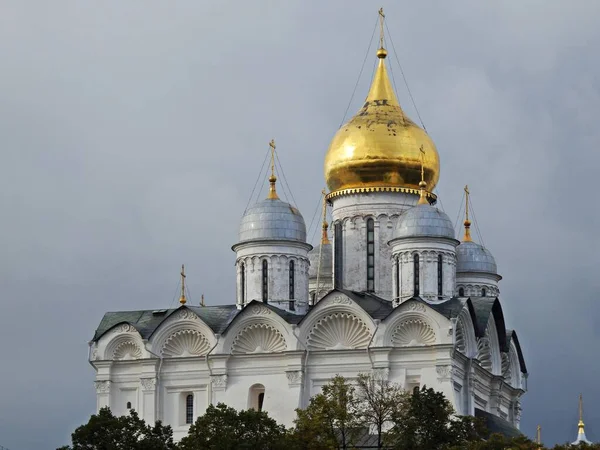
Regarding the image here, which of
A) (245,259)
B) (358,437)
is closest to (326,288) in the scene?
(245,259)

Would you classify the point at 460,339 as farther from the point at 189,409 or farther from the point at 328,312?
the point at 189,409

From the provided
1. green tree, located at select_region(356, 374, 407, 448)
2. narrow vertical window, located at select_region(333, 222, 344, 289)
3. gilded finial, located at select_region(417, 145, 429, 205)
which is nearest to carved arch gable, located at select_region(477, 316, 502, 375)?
gilded finial, located at select_region(417, 145, 429, 205)

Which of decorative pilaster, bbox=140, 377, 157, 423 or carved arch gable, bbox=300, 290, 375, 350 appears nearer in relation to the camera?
carved arch gable, bbox=300, 290, 375, 350

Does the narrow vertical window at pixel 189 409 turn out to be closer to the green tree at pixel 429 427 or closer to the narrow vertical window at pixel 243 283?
the narrow vertical window at pixel 243 283

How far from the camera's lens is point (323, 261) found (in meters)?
61.2

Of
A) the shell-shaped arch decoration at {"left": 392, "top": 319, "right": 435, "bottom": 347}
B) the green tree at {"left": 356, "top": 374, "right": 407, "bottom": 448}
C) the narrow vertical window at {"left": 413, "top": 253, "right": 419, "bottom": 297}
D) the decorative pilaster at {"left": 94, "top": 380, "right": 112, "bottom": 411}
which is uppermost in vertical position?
the narrow vertical window at {"left": 413, "top": 253, "right": 419, "bottom": 297}

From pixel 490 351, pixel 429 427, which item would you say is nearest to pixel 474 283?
pixel 490 351

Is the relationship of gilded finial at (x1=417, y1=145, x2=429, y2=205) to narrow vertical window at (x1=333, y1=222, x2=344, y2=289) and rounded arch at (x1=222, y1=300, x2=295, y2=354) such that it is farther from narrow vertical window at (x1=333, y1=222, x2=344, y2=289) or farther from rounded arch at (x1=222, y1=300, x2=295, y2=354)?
rounded arch at (x1=222, y1=300, x2=295, y2=354)

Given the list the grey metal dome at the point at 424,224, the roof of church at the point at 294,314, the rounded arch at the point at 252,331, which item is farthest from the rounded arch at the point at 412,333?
the rounded arch at the point at 252,331

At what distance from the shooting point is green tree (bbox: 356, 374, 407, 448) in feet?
163

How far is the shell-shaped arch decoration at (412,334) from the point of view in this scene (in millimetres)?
52844

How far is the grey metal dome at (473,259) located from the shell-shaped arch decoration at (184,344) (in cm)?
906

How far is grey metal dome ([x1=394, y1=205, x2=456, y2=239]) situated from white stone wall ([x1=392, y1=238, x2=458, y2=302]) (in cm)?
16

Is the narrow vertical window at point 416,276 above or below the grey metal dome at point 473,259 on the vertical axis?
below
